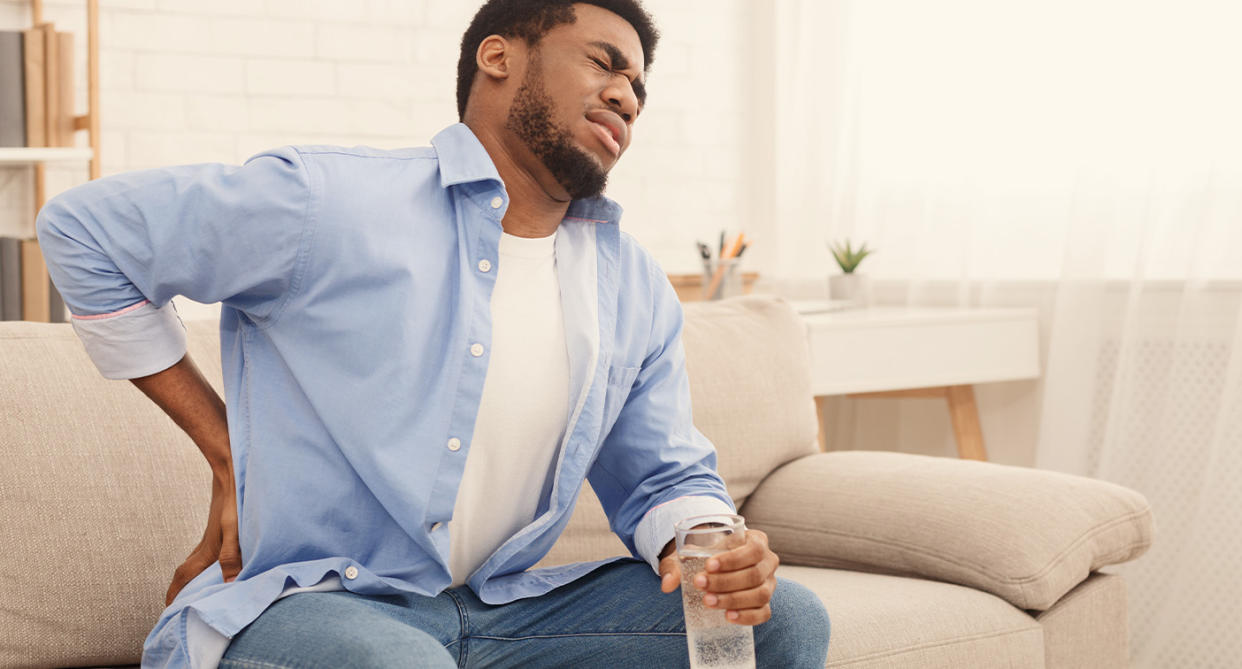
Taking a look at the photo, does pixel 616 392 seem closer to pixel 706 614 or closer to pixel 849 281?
pixel 706 614

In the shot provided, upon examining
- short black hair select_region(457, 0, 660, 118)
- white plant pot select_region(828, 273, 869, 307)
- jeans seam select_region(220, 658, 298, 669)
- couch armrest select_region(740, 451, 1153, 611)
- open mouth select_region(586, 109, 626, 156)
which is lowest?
couch armrest select_region(740, 451, 1153, 611)

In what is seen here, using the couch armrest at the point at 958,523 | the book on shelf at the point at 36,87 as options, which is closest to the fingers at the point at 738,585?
the couch armrest at the point at 958,523

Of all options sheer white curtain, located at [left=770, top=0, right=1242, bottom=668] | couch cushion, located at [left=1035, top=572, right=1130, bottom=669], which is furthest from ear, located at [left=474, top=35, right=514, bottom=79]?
sheer white curtain, located at [left=770, top=0, right=1242, bottom=668]

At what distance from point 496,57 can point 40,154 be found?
1.47 meters

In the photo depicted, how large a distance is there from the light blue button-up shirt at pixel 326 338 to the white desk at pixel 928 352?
120 cm

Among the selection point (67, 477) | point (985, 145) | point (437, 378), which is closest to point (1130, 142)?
point (985, 145)

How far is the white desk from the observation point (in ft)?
7.94

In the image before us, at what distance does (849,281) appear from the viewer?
2.78 m

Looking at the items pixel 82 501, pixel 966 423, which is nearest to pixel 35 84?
pixel 82 501

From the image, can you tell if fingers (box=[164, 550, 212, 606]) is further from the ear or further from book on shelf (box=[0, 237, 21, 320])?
book on shelf (box=[0, 237, 21, 320])

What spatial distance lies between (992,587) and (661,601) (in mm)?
613

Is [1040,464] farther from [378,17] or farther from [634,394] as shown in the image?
[378,17]

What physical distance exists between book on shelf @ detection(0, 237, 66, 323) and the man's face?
150 cm

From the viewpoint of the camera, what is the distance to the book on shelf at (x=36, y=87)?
2.37 m
